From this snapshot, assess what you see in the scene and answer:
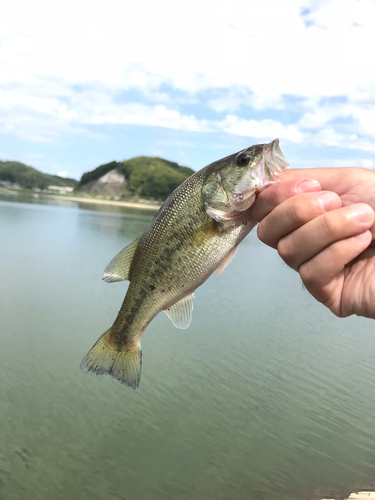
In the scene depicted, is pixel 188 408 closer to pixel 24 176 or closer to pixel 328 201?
pixel 328 201

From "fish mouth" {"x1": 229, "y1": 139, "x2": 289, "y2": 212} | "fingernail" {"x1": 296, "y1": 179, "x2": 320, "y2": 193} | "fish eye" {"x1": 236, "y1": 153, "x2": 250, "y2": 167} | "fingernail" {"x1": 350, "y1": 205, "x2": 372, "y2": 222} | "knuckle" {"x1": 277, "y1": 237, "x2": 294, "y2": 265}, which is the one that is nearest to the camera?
"fingernail" {"x1": 350, "y1": 205, "x2": 372, "y2": 222}

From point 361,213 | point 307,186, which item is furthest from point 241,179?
point 361,213

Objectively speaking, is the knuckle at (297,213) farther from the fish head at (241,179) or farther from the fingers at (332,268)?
the fish head at (241,179)

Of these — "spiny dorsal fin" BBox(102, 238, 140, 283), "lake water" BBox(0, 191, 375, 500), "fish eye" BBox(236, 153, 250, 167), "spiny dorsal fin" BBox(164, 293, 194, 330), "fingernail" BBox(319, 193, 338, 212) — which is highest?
"fish eye" BBox(236, 153, 250, 167)

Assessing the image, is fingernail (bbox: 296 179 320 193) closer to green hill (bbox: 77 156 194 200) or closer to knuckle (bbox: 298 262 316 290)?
knuckle (bbox: 298 262 316 290)

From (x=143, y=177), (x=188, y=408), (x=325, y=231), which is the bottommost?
(x=188, y=408)

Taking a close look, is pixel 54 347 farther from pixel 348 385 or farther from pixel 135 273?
pixel 135 273

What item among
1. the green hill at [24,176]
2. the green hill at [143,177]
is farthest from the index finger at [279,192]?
the green hill at [24,176]

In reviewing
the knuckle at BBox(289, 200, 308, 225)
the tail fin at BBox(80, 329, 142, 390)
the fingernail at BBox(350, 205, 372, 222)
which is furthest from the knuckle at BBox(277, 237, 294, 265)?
the tail fin at BBox(80, 329, 142, 390)
